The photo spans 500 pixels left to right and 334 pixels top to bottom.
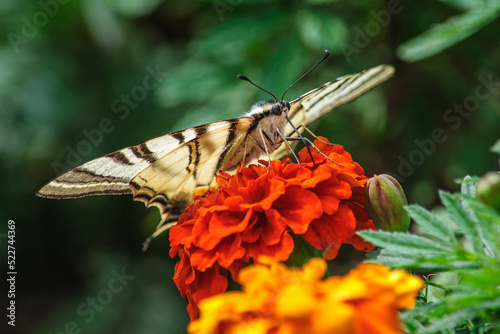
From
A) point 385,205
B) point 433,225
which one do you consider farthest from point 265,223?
point 433,225

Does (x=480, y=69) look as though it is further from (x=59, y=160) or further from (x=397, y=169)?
(x=59, y=160)

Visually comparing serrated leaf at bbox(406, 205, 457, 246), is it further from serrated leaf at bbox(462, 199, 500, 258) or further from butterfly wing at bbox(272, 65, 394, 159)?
butterfly wing at bbox(272, 65, 394, 159)

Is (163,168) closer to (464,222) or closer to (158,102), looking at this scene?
(464,222)

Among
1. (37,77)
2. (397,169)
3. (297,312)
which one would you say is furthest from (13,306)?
(297,312)

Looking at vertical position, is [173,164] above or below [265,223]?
above

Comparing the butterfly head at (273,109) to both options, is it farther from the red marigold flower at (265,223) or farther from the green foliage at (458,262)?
the green foliage at (458,262)

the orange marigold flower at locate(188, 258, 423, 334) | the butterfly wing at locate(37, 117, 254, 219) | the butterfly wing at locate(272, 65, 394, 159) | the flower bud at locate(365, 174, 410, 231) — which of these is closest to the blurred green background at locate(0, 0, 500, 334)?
the butterfly wing at locate(272, 65, 394, 159)

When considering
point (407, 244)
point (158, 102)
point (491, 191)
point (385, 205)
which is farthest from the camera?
point (158, 102)
